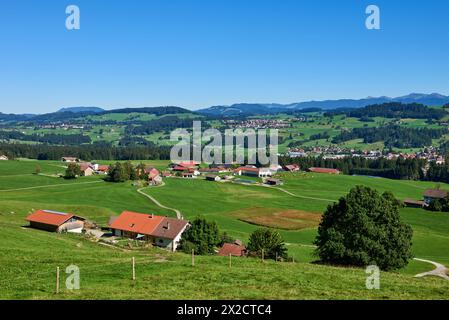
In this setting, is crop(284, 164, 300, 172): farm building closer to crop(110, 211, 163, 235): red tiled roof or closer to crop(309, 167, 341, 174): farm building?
crop(309, 167, 341, 174): farm building

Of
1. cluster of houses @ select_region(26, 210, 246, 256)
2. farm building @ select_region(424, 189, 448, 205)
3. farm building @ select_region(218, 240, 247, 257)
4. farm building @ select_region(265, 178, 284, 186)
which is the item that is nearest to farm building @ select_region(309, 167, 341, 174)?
farm building @ select_region(265, 178, 284, 186)

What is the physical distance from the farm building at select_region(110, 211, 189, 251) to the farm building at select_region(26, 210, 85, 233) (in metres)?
5.54

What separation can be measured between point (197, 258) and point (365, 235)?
1828 centimetres

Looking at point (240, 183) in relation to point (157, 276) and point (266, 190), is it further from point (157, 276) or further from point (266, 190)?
point (157, 276)

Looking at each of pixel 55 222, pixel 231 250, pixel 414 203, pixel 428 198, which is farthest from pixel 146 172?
pixel 231 250

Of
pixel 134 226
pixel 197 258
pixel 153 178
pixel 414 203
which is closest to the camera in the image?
pixel 197 258

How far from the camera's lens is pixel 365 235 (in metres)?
→ 42.9

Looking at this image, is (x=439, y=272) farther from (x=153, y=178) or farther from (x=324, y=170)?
(x=324, y=170)

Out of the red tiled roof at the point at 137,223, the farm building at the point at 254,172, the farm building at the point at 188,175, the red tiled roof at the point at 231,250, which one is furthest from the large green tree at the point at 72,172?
the red tiled roof at the point at 231,250

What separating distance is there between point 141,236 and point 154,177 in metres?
81.9

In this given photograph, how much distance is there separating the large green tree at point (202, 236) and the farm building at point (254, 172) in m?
116

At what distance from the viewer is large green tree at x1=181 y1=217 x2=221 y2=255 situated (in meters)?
56.4

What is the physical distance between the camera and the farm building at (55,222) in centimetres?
6706
